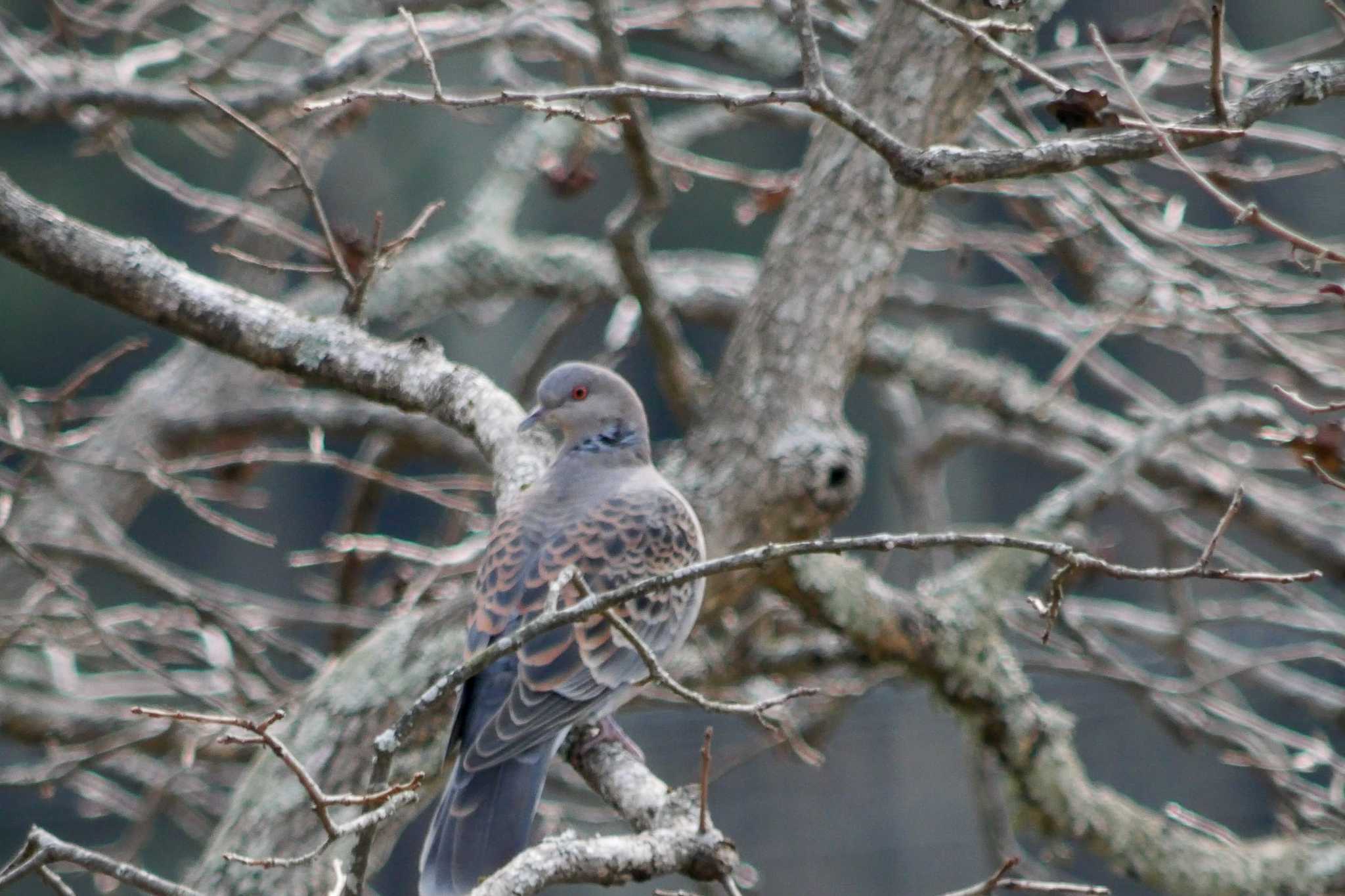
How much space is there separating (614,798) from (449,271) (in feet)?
7.69

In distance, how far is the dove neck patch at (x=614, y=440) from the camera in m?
3.10

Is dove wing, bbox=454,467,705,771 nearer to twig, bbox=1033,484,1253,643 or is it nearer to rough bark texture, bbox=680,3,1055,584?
rough bark texture, bbox=680,3,1055,584

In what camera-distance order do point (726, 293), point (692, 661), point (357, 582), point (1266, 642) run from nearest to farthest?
1. point (692, 661)
2. point (357, 582)
3. point (726, 293)
4. point (1266, 642)

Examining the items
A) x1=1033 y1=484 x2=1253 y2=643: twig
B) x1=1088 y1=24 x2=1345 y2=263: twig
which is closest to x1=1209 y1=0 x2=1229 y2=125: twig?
x1=1088 y1=24 x2=1345 y2=263: twig

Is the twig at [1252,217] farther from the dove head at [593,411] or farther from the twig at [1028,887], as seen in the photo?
the dove head at [593,411]

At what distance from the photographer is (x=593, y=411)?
125 inches

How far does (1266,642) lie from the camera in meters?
6.94

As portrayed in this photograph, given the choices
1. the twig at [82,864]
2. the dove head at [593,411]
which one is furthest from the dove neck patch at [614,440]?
the twig at [82,864]

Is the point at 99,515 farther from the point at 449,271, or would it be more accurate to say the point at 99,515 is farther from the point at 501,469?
the point at 501,469

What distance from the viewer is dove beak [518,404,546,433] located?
2.71 meters

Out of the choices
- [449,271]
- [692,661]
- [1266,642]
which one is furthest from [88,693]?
[1266,642]

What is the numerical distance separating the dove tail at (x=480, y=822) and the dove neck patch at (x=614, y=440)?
74 cm

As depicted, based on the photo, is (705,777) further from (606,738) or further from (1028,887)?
(606,738)

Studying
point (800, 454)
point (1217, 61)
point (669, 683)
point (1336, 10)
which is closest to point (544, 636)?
point (800, 454)
